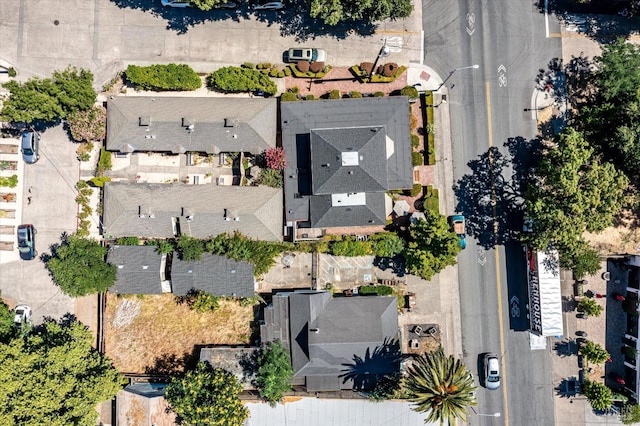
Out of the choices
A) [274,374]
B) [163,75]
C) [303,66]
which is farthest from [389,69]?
[274,374]

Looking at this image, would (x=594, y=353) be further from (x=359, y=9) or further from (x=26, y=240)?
(x=26, y=240)

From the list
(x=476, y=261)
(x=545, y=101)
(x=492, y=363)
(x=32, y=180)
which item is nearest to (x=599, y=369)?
(x=492, y=363)

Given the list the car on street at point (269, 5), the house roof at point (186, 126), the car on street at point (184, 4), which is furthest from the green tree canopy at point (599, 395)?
the car on street at point (184, 4)

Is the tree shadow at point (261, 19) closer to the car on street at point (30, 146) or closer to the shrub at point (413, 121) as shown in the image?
the shrub at point (413, 121)

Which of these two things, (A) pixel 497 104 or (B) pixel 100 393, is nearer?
(B) pixel 100 393

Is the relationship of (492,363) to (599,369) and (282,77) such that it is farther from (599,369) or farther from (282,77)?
(282,77)

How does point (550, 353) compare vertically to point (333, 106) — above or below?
below

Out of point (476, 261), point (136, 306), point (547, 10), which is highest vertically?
point (547, 10)
